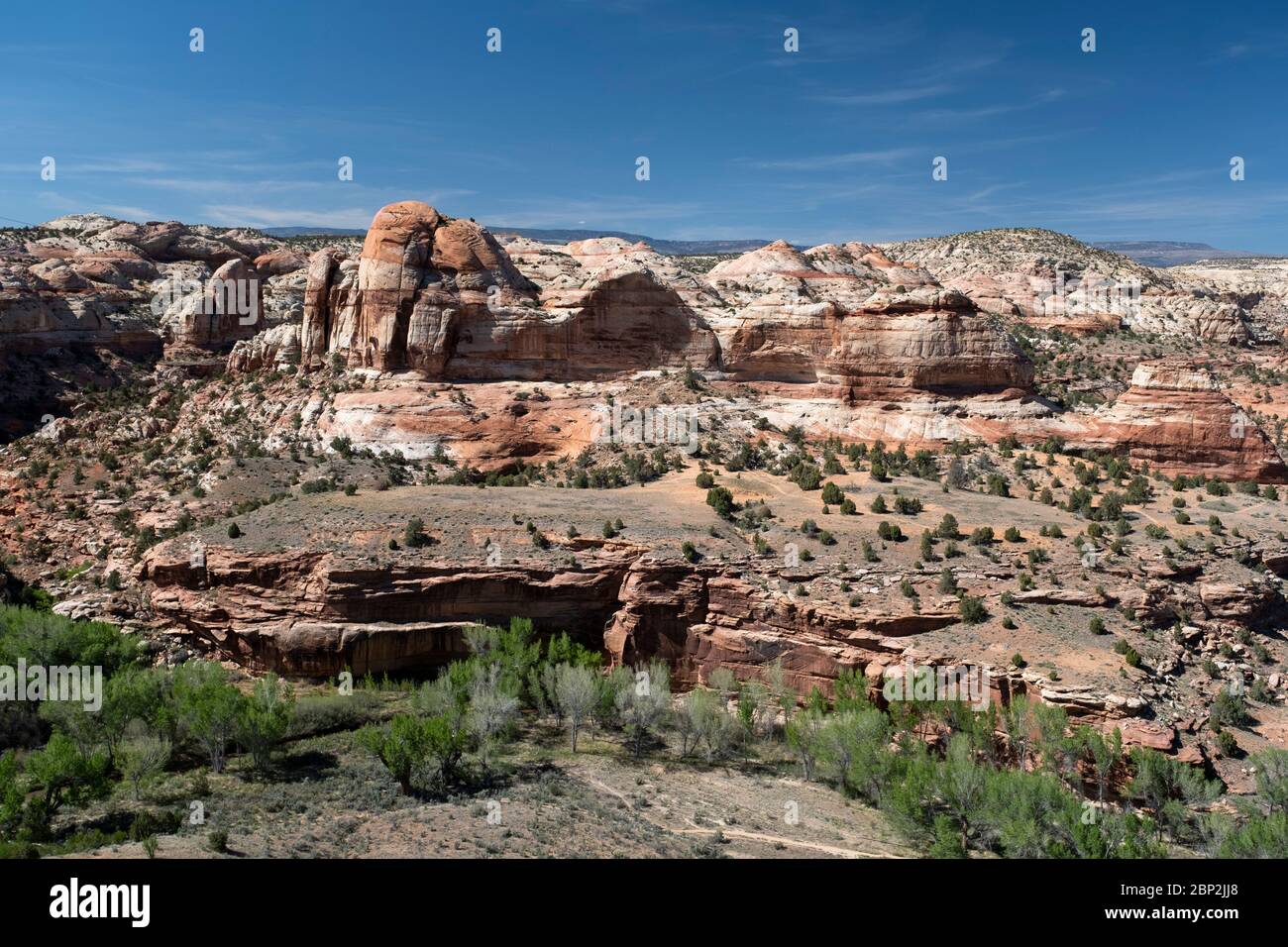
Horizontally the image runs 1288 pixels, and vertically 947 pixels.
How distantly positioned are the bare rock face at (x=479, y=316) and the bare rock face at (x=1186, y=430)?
20.3m

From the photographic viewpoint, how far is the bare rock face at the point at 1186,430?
116 feet

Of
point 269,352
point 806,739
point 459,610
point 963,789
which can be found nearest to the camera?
point 963,789

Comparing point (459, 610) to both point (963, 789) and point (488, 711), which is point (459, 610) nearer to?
point (488, 711)

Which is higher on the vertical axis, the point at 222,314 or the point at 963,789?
the point at 222,314

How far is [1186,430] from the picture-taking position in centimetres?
3603

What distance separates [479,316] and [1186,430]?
33.6m

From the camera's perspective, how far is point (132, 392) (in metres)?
49.4

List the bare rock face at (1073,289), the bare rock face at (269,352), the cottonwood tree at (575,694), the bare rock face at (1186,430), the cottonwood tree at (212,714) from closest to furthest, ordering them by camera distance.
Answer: the cottonwood tree at (212,714), the cottonwood tree at (575,694), the bare rock face at (1186,430), the bare rock face at (269,352), the bare rock face at (1073,289)

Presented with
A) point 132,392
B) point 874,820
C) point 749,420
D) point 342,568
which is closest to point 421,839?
point 874,820

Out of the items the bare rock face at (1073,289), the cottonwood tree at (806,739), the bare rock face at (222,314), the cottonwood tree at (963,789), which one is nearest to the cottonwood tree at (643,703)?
the cottonwood tree at (806,739)

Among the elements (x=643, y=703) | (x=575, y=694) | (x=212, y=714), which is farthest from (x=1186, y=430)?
(x=212, y=714)

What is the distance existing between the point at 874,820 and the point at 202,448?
35764mm

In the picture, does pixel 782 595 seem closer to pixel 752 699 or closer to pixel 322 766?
pixel 752 699

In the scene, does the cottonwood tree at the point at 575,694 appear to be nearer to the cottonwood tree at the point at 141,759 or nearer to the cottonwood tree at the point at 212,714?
the cottonwood tree at the point at 212,714
